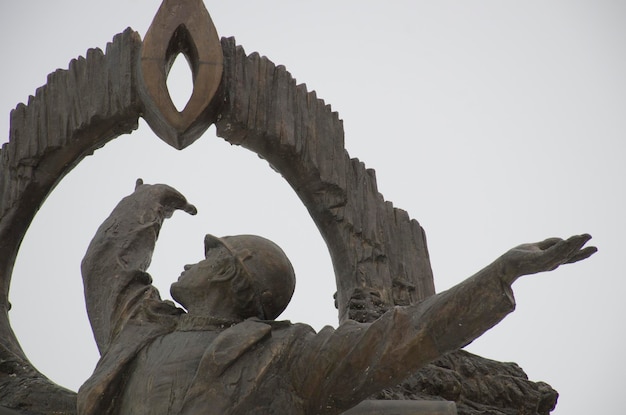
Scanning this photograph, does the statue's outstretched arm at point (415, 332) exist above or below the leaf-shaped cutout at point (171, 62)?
below

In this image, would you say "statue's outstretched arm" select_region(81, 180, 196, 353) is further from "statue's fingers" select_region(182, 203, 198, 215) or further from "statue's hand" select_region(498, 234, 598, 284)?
"statue's hand" select_region(498, 234, 598, 284)

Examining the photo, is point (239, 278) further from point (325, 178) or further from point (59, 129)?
point (59, 129)

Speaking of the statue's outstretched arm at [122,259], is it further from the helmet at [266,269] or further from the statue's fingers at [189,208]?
the helmet at [266,269]

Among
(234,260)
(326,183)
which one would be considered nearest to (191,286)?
(234,260)

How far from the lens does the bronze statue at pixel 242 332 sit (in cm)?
395

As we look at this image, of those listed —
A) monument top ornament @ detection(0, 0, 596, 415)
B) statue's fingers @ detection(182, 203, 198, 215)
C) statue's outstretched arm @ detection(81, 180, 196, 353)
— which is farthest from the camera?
statue's fingers @ detection(182, 203, 198, 215)

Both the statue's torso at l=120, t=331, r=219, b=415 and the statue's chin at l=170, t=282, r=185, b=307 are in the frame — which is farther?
the statue's chin at l=170, t=282, r=185, b=307

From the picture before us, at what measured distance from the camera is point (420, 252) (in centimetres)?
505

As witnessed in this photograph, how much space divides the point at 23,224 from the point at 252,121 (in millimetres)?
933

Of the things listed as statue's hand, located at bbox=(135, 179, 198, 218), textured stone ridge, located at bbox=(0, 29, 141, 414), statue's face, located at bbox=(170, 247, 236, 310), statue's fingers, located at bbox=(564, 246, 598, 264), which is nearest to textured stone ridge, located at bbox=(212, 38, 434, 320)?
statue's hand, located at bbox=(135, 179, 198, 218)

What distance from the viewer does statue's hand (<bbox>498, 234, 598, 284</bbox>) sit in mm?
3742

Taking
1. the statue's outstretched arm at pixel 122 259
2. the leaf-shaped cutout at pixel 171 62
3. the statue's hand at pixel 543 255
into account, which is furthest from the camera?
the leaf-shaped cutout at pixel 171 62

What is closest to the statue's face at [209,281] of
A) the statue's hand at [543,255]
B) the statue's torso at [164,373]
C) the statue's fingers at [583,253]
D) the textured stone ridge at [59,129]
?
the statue's torso at [164,373]

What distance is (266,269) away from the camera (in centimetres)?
445
